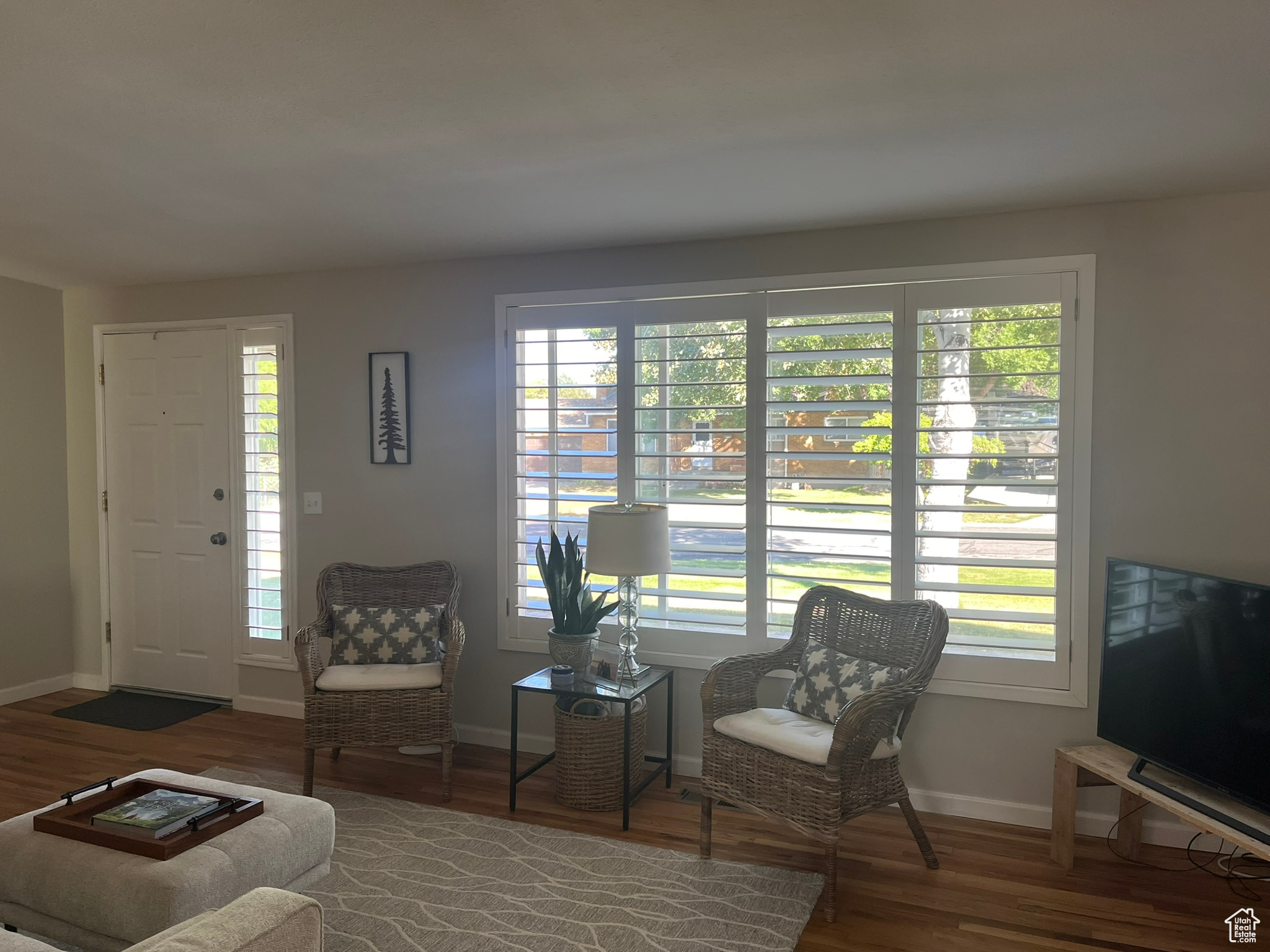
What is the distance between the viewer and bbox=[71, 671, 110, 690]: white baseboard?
5.07 metres

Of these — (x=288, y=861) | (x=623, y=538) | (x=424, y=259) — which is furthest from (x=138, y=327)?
(x=288, y=861)

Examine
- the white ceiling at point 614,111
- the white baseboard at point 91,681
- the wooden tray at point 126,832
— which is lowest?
the white baseboard at point 91,681

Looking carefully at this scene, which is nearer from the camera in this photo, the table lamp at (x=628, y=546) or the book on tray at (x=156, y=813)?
the book on tray at (x=156, y=813)

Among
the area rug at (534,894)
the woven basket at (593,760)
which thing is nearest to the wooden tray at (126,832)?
the area rug at (534,894)

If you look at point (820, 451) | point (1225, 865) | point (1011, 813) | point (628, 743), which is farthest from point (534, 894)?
point (1225, 865)

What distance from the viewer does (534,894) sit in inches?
110

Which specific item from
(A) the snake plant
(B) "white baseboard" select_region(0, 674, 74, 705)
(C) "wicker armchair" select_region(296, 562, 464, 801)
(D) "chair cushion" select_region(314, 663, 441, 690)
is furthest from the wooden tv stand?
(B) "white baseboard" select_region(0, 674, 74, 705)

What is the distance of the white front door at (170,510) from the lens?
4.77m

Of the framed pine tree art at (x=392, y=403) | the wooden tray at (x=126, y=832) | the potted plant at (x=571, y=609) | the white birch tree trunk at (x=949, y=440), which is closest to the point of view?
the wooden tray at (x=126, y=832)

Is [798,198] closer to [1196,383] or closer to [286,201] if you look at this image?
[1196,383]

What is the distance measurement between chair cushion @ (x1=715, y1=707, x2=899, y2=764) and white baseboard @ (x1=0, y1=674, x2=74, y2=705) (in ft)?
13.4

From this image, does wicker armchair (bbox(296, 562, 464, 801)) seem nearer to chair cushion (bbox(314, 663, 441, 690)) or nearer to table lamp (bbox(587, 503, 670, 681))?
chair cushion (bbox(314, 663, 441, 690))

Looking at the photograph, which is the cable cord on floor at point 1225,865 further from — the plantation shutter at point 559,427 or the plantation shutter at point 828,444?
the plantation shutter at point 559,427

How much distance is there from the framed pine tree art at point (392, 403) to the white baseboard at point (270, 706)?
1.40m
